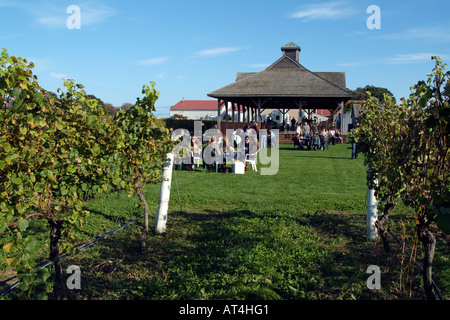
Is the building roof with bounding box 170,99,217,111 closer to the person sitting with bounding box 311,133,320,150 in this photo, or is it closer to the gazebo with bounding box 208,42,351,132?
the gazebo with bounding box 208,42,351,132

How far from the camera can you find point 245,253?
529cm

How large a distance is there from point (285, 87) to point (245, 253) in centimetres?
2662

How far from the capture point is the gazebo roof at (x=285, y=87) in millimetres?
29094

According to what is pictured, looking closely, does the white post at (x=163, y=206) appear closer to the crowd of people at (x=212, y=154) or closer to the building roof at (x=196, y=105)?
the crowd of people at (x=212, y=154)

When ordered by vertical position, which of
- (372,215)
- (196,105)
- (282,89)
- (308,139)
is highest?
(196,105)

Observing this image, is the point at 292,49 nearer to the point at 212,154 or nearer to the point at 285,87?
the point at 285,87

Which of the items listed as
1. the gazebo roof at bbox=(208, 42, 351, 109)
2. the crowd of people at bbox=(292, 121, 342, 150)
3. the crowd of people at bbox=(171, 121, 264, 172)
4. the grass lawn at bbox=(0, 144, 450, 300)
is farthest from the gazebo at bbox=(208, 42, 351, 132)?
the grass lawn at bbox=(0, 144, 450, 300)

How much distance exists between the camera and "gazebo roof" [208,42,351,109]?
2909 cm

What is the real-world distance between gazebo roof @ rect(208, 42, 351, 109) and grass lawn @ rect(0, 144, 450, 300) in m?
20.1

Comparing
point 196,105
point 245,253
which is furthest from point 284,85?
point 196,105

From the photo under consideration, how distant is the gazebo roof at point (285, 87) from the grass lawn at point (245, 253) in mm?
20064
